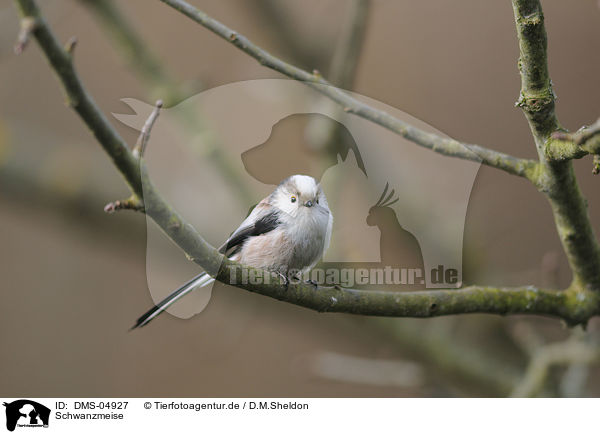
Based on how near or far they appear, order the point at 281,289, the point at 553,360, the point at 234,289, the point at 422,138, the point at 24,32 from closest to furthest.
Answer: the point at 24,32 < the point at 281,289 < the point at 422,138 < the point at 553,360 < the point at 234,289

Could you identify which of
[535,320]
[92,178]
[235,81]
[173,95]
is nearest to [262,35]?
[235,81]

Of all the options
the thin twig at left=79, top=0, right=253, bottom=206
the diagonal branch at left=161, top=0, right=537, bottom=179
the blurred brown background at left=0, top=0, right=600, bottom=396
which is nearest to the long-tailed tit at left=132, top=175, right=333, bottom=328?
the diagonal branch at left=161, top=0, right=537, bottom=179

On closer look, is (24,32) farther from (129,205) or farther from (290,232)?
(290,232)

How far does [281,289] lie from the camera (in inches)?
32.6

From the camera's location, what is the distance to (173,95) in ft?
5.29

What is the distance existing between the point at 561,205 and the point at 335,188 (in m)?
0.52

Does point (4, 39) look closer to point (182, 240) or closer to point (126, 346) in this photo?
point (182, 240)

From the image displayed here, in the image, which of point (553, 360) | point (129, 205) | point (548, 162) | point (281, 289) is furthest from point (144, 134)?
point (553, 360)

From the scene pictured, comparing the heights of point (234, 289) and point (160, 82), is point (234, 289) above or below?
below

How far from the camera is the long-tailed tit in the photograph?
3.06 feet

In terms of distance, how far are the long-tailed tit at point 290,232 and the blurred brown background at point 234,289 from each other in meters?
0.61
